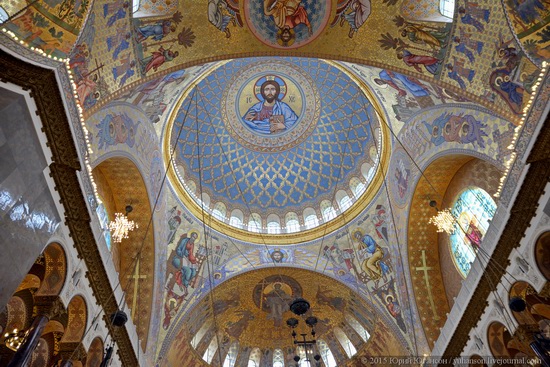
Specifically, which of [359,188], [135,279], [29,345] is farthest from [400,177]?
[29,345]

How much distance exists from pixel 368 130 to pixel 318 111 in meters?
3.12

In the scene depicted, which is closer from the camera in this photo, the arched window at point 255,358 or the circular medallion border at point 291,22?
the circular medallion border at point 291,22

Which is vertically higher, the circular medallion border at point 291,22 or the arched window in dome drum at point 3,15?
the circular medallion border at point 291,22

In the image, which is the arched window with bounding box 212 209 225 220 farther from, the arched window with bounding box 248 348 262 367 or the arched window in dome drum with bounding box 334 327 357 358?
the arched window in dome drum with bounding box 334 327 357 358

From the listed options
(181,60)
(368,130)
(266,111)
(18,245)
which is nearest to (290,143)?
(266,111)

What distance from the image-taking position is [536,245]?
9.28 m

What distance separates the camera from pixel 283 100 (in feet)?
66.3

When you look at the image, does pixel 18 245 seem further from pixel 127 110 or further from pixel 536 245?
pixel 536 245

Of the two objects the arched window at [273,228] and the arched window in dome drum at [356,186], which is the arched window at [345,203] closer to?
the arched window in dome drum at [356,186]

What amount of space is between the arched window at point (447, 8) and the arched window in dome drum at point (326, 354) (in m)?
16.2

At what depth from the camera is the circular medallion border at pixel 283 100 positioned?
19.2 meters

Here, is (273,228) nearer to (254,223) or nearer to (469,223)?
(254,223)

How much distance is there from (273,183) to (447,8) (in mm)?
12912

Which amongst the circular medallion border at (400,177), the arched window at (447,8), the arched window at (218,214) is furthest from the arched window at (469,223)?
the arched window at (218,214)
